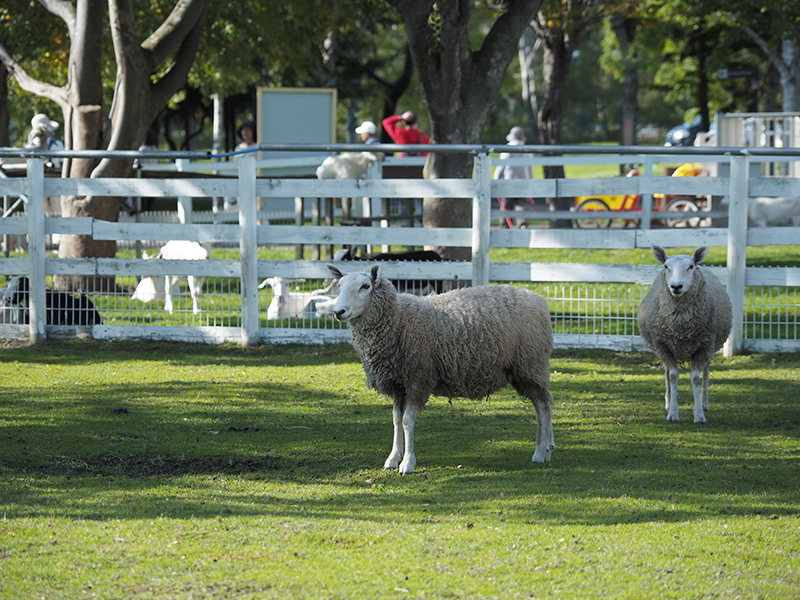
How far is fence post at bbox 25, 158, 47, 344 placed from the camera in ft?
33.2

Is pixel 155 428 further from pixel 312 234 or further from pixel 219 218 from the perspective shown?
pixel 219 218

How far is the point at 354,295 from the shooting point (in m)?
5.75

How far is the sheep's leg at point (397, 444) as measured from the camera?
19.3ft

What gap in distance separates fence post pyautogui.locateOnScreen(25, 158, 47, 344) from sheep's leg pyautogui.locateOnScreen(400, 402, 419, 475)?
578cm

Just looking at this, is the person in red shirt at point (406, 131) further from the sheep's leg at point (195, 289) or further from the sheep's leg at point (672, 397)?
the sheep's leg at point (672, 397)

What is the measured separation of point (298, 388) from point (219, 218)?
8.07 metres

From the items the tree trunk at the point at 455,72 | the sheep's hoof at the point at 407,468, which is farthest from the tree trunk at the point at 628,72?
the sheep's hoof at the point at 407,468

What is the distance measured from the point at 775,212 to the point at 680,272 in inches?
394

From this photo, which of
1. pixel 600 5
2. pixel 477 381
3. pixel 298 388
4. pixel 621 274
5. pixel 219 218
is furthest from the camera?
pixel 600 5

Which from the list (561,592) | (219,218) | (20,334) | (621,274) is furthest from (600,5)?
(561,592)

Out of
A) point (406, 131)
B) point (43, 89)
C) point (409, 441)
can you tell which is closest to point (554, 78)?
point (406, 131)

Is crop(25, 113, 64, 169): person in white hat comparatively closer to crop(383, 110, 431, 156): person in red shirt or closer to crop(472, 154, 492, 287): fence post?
crop(383, 110, 431, 156): person in red shirt

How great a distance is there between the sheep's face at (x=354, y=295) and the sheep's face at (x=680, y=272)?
8.00 ft

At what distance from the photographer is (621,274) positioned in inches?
373
